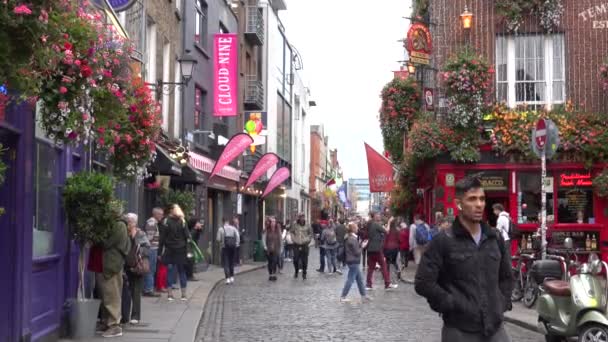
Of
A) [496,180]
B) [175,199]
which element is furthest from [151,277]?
[496,180]

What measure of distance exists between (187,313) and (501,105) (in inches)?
456

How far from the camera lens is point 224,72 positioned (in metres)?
27.3

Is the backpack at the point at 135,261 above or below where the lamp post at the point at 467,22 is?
below

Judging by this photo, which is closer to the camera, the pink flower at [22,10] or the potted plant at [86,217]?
the pink flower at [22,10]

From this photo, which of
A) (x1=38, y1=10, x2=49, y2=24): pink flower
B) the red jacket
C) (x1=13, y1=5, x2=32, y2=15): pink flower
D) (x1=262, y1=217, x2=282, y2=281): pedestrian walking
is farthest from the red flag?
(x1=13, y1=5, x2=32, y2=15): pink flower

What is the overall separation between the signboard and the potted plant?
13.2 metres

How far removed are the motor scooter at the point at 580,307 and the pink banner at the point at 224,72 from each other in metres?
18.5

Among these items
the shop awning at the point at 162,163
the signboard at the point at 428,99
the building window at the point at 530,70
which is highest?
the building window at the point at 530,70

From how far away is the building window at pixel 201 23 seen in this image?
2652 cm

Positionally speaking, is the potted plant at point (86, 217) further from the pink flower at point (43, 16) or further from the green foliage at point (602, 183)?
the green foliage at point (602, 183)

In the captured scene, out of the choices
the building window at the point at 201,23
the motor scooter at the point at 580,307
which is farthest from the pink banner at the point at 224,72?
the motor scooter at the point at 580,307

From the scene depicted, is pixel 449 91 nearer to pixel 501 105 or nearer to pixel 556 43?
pixel 501 105

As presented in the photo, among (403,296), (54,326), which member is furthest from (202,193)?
(54,326)

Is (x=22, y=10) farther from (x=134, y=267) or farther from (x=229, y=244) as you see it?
(x=229, y=244)
